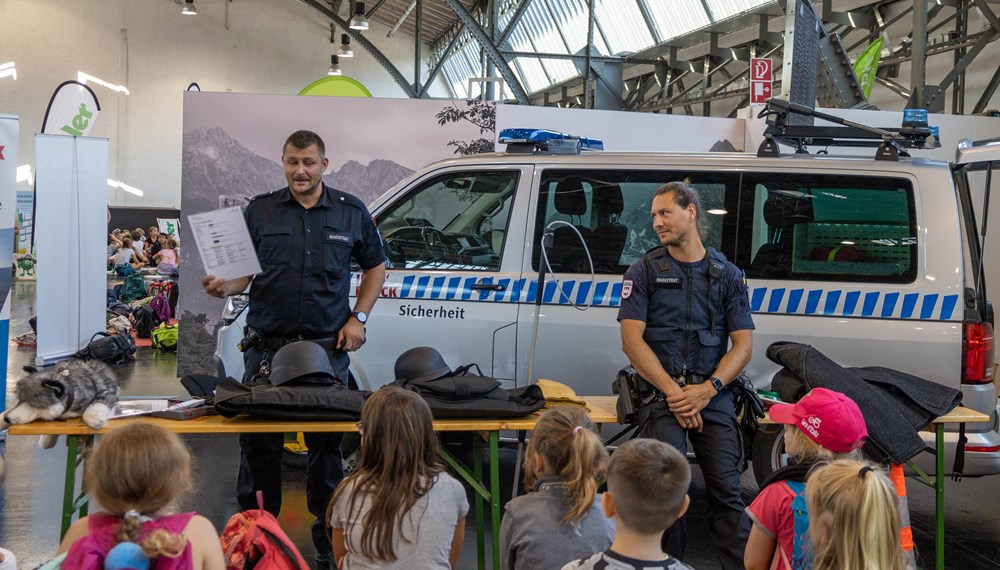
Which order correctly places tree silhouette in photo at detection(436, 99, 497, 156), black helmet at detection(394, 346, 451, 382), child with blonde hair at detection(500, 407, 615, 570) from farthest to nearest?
tree silhouette in photo at detection(436, 99, 497, 156) → black helmet at detection(394, 346, 451, 382) → child with blonde hair at detection(500, 407, 615, 570)

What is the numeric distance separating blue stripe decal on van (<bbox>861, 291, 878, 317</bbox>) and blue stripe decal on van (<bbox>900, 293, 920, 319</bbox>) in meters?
0.14

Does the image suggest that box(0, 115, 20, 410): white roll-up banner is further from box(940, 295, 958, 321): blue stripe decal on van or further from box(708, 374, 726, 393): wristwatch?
box(940, 295, 958, 321): blue stripe decal on van

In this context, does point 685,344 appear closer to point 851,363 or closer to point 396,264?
point 851,363

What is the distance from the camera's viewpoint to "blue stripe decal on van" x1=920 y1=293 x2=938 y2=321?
5.15 meters

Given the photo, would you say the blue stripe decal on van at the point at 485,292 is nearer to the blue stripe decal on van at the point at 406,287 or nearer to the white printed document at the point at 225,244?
the blue stripe decal on van at the point at 406,287

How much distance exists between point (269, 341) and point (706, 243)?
96.0 inches

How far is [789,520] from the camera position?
10.2 feet

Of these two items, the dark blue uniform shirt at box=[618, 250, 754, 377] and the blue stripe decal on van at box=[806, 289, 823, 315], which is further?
the blue stripe decal on van at box=[806, 289, 823, 315]

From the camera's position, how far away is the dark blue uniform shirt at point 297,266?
4602mm

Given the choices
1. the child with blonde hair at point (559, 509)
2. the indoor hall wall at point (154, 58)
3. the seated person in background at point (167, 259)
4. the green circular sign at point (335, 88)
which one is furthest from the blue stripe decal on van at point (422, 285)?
the indoor hall wall at point (154, 58)

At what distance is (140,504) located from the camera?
2561 millimetres

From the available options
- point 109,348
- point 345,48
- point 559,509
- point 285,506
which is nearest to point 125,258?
point 109,348

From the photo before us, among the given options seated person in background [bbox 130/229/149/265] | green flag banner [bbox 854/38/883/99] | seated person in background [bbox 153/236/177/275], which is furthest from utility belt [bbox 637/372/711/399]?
seated person in background [bbox 130/229/149/265]

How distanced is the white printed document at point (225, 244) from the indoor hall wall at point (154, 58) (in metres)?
24.2
